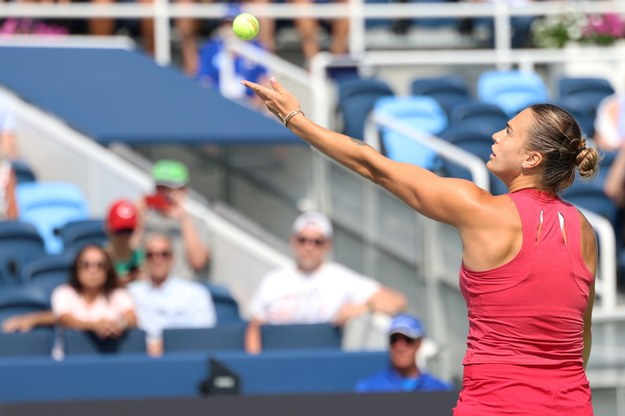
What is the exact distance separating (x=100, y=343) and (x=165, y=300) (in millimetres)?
678

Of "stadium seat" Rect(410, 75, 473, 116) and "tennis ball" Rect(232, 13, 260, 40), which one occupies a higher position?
"stadium seat" Rect(410, 75, 473, 116)

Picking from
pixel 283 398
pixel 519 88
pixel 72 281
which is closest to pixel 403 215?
pixel 72 281

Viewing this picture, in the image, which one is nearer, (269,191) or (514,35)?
(269,191)

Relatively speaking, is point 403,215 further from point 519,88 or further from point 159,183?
point 519,88

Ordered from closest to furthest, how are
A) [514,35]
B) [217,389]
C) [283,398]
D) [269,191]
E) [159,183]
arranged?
[283,398] < [217,389] < [159,183] < [269,191] < [514,35]

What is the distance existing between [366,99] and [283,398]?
534cm

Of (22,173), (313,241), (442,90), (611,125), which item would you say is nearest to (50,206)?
(22,173)

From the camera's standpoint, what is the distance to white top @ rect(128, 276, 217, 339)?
324 inches

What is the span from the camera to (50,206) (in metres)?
9.96

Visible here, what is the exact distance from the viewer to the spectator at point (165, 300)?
8250 mm

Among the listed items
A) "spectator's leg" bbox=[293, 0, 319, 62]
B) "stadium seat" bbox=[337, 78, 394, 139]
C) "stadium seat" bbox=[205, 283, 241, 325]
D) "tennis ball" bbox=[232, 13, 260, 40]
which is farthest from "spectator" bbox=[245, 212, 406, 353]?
"spectator's leg" bbox=[293, 0, 319, 62]

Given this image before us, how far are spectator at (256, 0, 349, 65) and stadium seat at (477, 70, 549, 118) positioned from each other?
61.5 inches

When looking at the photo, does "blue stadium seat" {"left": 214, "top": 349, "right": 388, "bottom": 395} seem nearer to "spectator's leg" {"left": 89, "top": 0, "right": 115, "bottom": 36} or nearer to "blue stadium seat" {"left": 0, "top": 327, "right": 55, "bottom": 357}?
"blue stadium seat" {"left": 0, "top": 327, "right": 55, "bottom": 357}

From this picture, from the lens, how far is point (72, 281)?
7.87 metres
